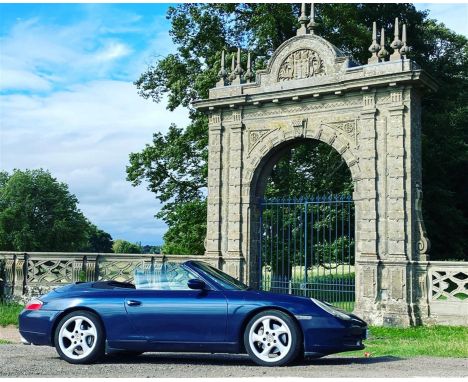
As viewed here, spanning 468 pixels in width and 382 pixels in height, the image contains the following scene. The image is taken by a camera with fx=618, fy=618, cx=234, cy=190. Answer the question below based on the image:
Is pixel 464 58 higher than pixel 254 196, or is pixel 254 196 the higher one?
pixel 464 58

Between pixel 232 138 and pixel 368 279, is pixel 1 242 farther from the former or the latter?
pixel 368 279

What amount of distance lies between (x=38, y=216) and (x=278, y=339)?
45.8 m

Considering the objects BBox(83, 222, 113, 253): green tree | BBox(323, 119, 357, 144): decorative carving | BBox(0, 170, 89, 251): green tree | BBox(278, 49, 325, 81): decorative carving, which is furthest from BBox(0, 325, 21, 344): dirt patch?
BBox(83, 222, 113, 253): green tree

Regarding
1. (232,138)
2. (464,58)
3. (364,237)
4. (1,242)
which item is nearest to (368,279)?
(364,237)

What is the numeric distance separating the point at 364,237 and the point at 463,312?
2.60 metres

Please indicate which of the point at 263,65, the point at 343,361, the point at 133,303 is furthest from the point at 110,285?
the point at 263,65

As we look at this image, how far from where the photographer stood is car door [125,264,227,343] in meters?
7.53

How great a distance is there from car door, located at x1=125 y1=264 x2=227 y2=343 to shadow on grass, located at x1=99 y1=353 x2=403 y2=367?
44 cm

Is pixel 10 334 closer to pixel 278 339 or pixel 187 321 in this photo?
pixel 187 321

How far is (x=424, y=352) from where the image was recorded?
956 centimetres

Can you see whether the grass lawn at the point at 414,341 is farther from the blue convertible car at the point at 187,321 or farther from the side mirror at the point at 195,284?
the side mirror at the point at 195,284

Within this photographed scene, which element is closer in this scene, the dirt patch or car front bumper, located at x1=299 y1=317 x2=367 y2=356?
car front bumper, located at x1=299 y1=317 x2=367 y2=356

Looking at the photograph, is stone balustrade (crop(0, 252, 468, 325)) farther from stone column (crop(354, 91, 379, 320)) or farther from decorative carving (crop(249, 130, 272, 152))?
decorative carving (crop(249, 130, 272, 152))

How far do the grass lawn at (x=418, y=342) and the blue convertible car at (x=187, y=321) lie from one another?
2.23 meters
